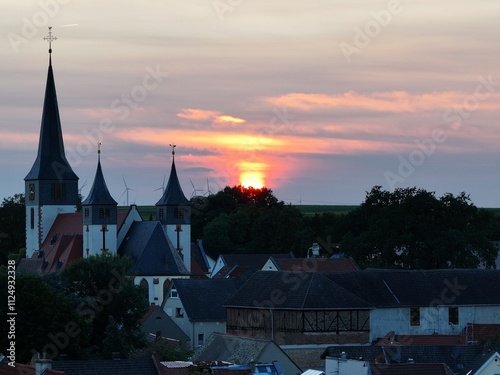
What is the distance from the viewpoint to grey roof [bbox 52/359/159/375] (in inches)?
1815

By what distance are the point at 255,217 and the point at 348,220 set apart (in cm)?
2226

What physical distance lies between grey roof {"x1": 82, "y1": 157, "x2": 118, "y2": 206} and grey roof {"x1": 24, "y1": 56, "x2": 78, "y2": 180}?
30.1 ft

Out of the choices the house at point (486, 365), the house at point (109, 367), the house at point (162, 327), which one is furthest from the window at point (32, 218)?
the house at point (486, 365)

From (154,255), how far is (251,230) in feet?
117

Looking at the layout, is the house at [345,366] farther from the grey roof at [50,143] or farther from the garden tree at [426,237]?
the grey roof at [50,143]

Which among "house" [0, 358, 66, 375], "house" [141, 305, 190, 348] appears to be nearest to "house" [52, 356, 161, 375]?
"house" [0, 358, 66, 375]

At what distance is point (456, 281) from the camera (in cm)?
7412

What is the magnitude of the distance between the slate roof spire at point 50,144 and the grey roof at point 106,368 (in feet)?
248

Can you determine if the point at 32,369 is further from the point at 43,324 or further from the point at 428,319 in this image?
→ the point at 428,319

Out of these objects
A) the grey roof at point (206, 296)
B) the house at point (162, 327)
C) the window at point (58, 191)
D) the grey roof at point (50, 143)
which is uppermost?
the grey roof at point (50, 143)

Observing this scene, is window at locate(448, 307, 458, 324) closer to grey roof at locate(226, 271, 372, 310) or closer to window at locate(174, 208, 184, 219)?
grey roof at locate(226, 271, 372, 310)

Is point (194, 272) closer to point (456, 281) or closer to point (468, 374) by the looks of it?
point (456, 281)

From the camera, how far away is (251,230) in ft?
470

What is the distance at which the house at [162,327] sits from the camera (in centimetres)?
7869
